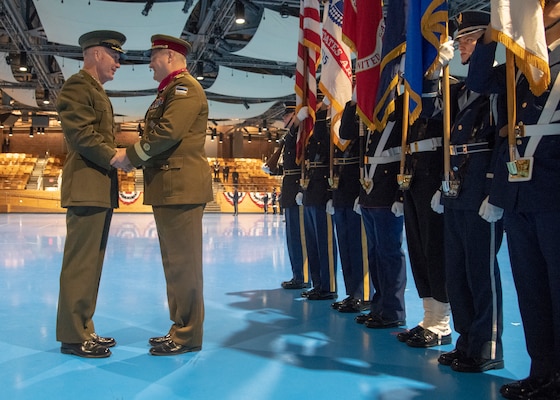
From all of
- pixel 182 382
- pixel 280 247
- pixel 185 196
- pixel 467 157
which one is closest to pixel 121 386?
pixel 182 382

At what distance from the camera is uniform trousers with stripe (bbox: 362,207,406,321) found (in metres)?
3.35

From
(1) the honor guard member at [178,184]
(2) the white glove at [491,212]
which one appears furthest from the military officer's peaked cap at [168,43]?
(2) the white glove at [491,212]

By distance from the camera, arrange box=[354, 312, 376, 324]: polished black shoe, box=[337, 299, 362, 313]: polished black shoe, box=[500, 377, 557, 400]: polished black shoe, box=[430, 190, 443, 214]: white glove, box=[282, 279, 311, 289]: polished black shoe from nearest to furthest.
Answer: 1. box=[500, 377, 557, 400]: polished black shoe
2. box=[430, 190, 443, 214]: white glove
3. box=[354, 312, 376, 324]: polished black shoe
4. box=[337, 299, 362, 313]: polished black shoe
5. box=[282, 279, 311, 289]: polished black shoe

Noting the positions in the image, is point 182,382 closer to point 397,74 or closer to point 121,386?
point 121,386

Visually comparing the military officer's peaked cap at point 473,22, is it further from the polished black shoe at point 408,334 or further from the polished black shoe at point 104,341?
the polished black shoe at point 104,341

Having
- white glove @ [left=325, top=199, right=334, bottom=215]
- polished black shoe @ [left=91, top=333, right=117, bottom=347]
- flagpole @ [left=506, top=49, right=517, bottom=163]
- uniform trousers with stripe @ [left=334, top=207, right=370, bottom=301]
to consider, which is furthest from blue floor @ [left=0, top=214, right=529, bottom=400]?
flagpole @ [left=506, top=49, right=517, bottom=163]

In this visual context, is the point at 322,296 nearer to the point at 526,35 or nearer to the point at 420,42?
the point at 420,42

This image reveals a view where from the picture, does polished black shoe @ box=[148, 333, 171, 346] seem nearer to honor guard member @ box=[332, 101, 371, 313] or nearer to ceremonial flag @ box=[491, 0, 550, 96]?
honor guard member @ box=[332, 101, 371, 313]

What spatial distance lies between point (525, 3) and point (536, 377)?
58.0 inches

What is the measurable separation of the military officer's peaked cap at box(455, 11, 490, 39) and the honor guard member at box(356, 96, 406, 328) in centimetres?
79

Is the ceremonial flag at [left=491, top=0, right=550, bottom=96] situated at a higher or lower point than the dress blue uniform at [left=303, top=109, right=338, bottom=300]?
higher

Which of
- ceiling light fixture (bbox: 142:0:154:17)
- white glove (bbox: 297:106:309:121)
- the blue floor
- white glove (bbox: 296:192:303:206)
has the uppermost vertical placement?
ceiling light fixture (bbox: 142:0:154:17)

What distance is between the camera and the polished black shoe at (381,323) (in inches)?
130

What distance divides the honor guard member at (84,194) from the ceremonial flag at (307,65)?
6.52 ft
